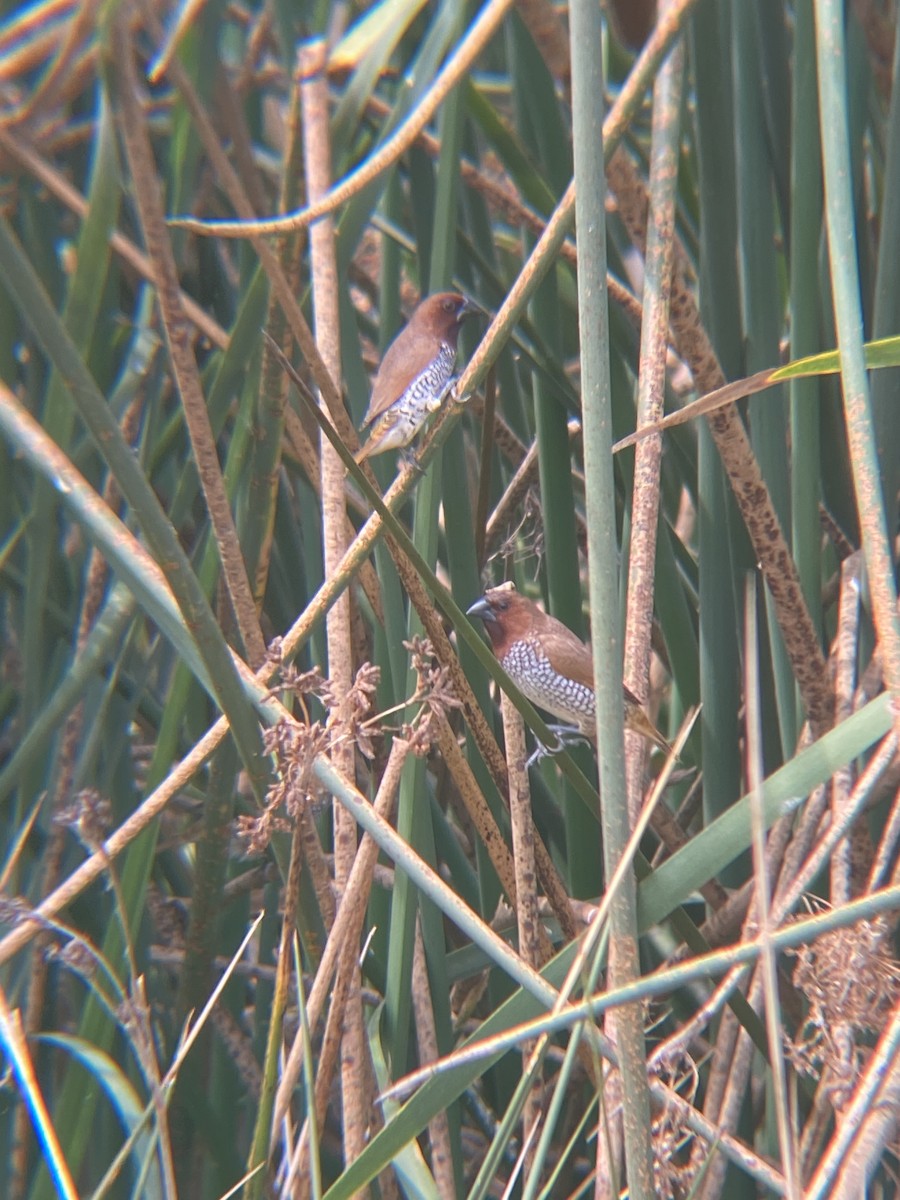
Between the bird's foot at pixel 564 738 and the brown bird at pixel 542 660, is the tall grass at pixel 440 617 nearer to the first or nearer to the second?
the bird's foot at pixel 564 738

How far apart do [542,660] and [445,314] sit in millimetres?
872

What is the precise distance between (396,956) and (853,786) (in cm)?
75

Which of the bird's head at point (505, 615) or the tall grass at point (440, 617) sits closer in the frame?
the tall grass at point (440, 617)

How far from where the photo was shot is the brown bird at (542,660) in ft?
8.41

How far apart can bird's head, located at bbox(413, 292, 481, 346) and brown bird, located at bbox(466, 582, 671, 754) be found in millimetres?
613

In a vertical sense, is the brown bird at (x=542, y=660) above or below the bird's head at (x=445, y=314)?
Answer: below

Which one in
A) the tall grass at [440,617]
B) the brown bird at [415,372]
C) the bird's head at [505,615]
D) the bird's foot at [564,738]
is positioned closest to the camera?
the tall grass at [440,617]

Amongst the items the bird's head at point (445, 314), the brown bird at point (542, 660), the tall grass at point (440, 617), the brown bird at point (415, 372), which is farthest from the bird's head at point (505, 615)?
the bird's head at point (445, 314)

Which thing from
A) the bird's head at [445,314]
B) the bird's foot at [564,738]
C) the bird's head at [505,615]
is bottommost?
the bird's foot at [564,738]

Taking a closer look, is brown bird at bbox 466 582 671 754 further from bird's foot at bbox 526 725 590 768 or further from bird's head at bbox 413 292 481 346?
bird's head at bbox 413 292 481 346

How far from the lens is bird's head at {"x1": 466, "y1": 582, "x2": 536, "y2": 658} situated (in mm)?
2484

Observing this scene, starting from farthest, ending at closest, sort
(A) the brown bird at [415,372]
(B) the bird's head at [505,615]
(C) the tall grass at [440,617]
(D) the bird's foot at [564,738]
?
(B) the bird's head at [505,615], (A) the brown bird at [415,372], (D) the bird's foot at [564,738], (C) the tall grass at [440,617]

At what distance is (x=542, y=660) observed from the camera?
2830mm

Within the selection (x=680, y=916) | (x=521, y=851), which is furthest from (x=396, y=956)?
(x=680, y=916)
